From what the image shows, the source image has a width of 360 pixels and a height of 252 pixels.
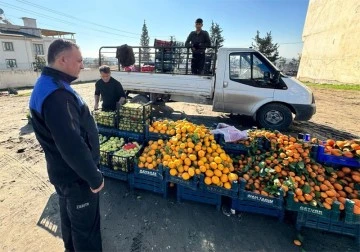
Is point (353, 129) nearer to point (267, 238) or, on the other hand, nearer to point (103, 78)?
point (267, 238)

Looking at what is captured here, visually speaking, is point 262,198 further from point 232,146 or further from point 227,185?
point 232,146

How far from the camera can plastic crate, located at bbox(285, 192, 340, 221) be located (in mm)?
2654

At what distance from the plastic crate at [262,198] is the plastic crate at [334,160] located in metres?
1.10

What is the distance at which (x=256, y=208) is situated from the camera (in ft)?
10.3

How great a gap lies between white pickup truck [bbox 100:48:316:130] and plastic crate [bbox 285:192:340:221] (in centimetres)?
422

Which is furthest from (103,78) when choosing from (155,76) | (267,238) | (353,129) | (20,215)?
(353,129)

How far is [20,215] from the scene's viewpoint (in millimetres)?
3205

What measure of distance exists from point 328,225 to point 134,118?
341 centimetres

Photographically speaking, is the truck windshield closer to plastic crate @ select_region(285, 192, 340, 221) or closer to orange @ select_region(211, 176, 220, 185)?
orange @ select_region(211, 176, 220, 185)

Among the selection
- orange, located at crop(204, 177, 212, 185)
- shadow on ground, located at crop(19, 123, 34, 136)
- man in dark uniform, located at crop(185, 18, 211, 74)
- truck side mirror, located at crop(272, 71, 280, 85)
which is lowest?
shadow on ground, located at crop(19, 123, 34, 136)

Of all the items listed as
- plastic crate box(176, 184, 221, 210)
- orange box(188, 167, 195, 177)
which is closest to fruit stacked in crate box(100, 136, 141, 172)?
plastic crate box(176, 184, 221, 210)

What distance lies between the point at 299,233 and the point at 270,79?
4655 millimetres

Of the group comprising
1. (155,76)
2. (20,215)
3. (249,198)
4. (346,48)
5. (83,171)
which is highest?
(346,48)

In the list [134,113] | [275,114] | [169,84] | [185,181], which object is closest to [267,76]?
[275,114]
